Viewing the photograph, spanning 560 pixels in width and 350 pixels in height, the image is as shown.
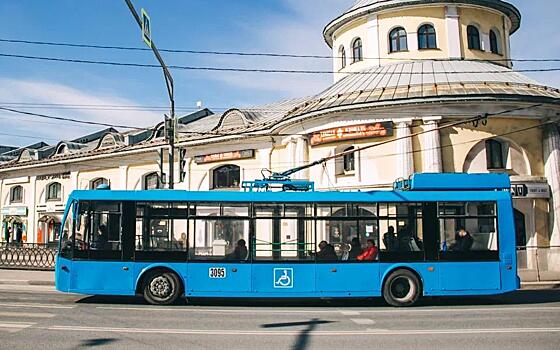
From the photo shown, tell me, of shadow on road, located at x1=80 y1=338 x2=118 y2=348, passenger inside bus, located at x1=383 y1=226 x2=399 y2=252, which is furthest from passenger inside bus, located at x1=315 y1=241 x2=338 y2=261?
shadow on road, located at x1=80 y1=338 x2=118 y2=348

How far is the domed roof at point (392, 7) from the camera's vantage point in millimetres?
27109

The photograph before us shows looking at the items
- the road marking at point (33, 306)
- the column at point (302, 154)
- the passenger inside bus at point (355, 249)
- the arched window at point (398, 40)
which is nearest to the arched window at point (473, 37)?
the arched window at point (398, 40)

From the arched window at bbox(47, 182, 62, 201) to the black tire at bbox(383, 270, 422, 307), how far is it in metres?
32.5

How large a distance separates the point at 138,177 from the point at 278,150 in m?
11.2

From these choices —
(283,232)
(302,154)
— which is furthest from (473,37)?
(283,232)

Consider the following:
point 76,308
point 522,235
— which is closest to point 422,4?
point 522,235

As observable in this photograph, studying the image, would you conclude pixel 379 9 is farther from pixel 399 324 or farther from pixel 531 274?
pixel 399 324

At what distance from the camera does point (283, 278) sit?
12727 millimetres

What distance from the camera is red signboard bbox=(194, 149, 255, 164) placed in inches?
1138

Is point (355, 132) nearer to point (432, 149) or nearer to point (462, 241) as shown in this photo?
point (432, 149)

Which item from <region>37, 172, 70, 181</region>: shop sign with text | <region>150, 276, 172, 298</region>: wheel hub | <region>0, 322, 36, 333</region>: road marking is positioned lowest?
<region>0, 322, 36, 333</region>: road marking

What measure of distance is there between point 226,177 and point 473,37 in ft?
50.7

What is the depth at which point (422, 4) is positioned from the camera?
27.1 meters

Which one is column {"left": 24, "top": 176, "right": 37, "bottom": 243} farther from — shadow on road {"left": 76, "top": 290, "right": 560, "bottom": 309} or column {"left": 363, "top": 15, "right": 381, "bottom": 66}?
shadow on road {"left": 76, "top": 290, "right": 560, "bottom": 309}
